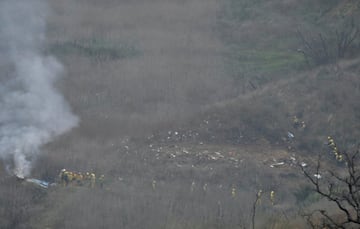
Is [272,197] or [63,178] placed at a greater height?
[63,178]

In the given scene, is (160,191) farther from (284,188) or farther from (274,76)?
(274,76)

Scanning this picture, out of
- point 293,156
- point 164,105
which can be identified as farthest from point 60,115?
point 293,156

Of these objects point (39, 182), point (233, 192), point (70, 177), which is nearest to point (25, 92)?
point (39, 182)

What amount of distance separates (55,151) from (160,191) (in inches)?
145

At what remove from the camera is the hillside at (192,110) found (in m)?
16.3

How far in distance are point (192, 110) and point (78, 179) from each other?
5.69 metres

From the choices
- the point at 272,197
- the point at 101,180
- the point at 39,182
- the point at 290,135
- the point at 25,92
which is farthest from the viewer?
the point at 25,92

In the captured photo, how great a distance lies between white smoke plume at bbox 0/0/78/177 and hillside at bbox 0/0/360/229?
36 cm

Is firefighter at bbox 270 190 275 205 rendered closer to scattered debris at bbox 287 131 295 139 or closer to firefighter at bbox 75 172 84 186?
scattered debris at bbox 287 131 295 139

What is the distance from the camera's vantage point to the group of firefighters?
17.7 metres

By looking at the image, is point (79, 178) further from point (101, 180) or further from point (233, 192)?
point (233, 192)

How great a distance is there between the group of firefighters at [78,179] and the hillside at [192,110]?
0.81 feet

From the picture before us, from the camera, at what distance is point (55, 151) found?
761 inches

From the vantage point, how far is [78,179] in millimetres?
17781
